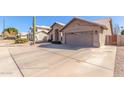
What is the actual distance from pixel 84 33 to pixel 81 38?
672mm

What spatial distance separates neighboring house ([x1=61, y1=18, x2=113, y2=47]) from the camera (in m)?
13.6

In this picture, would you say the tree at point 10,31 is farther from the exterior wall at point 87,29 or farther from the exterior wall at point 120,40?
the exterior wall at point 120,40

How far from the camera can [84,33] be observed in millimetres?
14492

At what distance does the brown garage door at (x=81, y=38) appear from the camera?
14.0m

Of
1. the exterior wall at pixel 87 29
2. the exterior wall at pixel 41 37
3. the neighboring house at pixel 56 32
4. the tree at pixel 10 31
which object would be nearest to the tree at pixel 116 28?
the neighboring house at pixel 56 32

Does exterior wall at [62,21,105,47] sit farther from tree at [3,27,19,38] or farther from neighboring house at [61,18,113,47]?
tree at [3,27,19,38]

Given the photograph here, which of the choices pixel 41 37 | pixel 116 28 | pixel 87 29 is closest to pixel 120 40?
pixel 87 29

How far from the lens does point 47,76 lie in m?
4.98

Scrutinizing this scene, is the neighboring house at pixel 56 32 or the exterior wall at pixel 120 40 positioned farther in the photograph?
the neighboring house at pixel 56 32

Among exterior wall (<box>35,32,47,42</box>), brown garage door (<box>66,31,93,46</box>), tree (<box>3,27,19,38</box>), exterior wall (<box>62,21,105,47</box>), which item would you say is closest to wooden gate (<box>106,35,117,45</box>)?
exterior wall (<box>62,21,105,47</box>)

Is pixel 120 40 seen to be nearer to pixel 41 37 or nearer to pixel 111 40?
pixel 111 40
